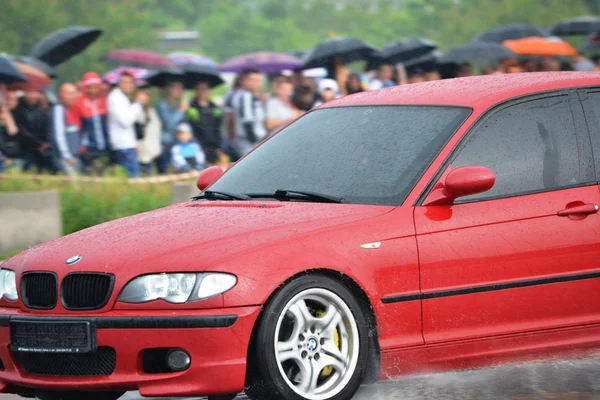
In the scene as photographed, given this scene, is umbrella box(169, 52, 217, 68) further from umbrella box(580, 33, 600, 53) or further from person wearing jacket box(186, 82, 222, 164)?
umbrella box(580, 33, 600, 53)

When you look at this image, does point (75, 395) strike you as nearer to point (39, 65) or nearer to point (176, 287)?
point (176, 287)

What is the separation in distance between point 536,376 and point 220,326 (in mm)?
2149

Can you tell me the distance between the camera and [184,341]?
5.93 metres

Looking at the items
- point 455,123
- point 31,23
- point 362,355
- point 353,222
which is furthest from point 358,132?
point 31,23

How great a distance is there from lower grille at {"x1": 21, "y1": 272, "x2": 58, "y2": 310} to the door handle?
2587 millimetres

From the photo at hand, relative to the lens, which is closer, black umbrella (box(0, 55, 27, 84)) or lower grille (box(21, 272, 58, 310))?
lower grille (box(21, 272, 58, 310))

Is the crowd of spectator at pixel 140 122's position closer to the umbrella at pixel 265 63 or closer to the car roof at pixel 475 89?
the umbrella at pixel 265 63

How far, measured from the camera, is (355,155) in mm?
7141

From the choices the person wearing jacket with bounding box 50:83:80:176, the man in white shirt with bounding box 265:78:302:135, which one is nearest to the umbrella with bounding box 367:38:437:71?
the man in white shirt with bounding box 265:78:302:135

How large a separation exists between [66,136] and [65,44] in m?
5.77

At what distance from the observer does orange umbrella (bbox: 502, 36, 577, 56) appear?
2483 cm

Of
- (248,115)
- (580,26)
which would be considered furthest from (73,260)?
(580,26)

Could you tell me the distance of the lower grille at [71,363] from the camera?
609 cm

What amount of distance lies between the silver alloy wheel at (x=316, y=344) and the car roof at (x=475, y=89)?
5.10 ft
